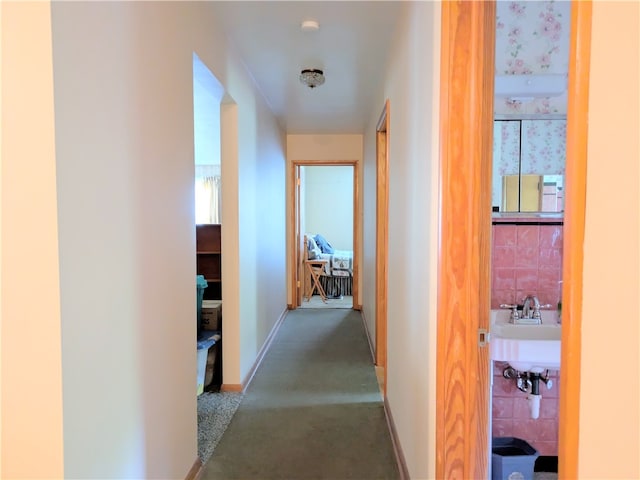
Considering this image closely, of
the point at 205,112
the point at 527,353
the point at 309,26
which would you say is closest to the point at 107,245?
the point at 527,353

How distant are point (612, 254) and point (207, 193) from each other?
7.71 m

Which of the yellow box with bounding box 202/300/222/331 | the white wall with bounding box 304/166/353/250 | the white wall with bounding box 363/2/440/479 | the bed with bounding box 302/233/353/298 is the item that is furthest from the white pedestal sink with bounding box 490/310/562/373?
the white wall with bounding box 304/166/353/250

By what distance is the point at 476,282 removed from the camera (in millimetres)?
1275

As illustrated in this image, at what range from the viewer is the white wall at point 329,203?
8328 millimetres

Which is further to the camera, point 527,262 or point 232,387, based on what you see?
point 232,387

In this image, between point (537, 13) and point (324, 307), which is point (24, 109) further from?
point (324, 307)

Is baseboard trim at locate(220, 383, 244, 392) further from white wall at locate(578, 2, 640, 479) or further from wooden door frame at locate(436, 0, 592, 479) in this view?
white wall at locate(578, 2, 640, 479)

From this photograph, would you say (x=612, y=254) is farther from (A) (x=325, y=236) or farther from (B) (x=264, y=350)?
(A) (x=325, y=236)

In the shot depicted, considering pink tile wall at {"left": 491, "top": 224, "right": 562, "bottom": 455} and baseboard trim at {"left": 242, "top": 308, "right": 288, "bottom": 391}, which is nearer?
pink tile wall at {"left": 491, "top": 224, "right": 562, "bottom": 455}

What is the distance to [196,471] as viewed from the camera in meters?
2.01

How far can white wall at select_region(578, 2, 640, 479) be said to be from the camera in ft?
1.69

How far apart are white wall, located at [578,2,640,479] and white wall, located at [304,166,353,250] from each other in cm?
779

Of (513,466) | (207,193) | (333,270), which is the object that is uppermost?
(207,193)

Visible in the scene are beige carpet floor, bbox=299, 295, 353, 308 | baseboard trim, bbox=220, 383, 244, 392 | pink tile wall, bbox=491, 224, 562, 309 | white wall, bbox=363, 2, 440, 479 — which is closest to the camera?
white wall, bbox=363, 2, 440, 479
